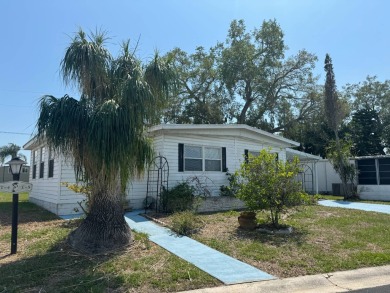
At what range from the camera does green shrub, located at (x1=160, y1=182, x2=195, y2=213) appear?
11.3 metres

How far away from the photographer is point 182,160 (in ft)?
43.0

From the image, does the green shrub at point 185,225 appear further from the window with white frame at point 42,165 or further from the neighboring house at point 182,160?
the window with white frame at point 42,165

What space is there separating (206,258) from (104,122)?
3.39 metres

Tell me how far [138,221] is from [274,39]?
24463 millimetres

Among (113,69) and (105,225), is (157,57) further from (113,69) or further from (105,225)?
(105,225)

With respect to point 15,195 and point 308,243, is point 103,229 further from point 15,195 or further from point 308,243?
point 308,243

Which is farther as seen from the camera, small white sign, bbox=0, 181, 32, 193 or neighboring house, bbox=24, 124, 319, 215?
neighboring house, bbox=24, 124, 319, 215

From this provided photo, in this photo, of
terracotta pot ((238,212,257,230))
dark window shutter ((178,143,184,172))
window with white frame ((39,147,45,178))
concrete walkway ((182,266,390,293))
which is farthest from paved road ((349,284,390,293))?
window with white frame ((39,147,45,178))

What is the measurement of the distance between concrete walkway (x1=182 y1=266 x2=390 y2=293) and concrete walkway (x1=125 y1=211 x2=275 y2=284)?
26 cm

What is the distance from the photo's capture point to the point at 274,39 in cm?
2945

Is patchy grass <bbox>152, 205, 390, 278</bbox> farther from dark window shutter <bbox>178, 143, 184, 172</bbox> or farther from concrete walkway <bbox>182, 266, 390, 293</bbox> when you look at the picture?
dark window shutter <bbox>178, 143, 184, 172</bbox>

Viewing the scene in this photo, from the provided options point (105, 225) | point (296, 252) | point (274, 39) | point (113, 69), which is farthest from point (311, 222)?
point (274, 39)

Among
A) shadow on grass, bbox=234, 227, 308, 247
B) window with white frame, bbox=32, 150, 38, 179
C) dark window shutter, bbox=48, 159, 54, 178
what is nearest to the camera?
shadow on grass, bbox=234, 227, 308, 247

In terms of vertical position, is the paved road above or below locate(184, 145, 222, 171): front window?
below
